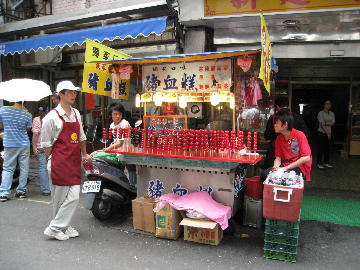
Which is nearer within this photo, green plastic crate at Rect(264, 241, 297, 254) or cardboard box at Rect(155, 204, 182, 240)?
green plastic crate at Rect(264, 241, 297, 254)

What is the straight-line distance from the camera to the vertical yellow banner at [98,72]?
5.88 m

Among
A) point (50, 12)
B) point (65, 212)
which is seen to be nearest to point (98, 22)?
point (50, 12)

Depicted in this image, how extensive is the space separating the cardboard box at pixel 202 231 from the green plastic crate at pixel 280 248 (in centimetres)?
70

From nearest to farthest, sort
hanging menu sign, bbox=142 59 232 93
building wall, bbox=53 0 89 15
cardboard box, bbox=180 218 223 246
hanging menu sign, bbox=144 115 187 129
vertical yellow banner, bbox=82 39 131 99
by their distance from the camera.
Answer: cardboard box, bbox=180 218 223 246 < vertical yellow banner, bbox=82 39 131 99 < hanging menu sign, bbox=144 115 187 129 < hanging menu sign, bbox=142 59 232 93 < building wall, bbox=53 0 89 15

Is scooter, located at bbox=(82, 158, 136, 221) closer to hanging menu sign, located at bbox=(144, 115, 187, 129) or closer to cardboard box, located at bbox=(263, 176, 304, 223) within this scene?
hanging menu sign, located at bbox=(144, 115, 187, 129)

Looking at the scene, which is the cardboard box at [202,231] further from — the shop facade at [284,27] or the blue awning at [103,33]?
the blue awning at [103,33]

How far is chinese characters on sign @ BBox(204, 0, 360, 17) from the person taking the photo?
6.68 metres

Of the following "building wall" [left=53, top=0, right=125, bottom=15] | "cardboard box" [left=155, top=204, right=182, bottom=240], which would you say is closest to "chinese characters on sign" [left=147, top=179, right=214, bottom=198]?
"cardboard box" [left=155, top=204, right=182, bottom=240]

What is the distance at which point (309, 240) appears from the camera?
475 cm

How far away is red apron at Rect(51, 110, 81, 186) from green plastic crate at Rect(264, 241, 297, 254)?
9.37 feet

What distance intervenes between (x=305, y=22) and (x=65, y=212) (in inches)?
247

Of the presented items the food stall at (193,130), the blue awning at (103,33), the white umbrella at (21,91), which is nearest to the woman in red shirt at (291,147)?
the food stall at (193,130)

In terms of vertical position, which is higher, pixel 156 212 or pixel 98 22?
pixel 98 22

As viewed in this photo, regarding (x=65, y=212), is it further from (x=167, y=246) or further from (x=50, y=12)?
(x=50, y=12)
